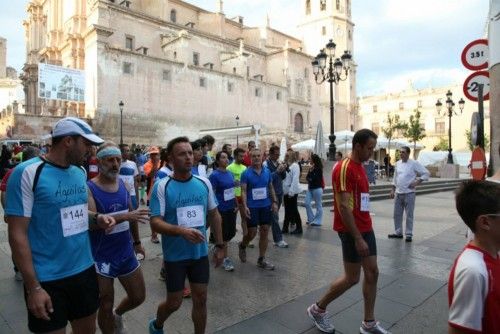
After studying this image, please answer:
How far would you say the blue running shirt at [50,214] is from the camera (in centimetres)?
230

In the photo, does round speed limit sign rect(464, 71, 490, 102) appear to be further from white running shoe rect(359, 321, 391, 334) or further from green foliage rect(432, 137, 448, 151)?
green foliage rect(432, 137, 448, 151)

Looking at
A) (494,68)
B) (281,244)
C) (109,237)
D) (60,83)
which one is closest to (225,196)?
(281,244)

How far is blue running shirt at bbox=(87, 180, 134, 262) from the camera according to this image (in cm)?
336

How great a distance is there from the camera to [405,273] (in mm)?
5770

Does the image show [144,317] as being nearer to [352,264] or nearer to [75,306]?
[75,306]

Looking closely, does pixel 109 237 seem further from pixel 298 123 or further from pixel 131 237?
pixel 298 123

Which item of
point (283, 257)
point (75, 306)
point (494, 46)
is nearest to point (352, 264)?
point (75, 306)

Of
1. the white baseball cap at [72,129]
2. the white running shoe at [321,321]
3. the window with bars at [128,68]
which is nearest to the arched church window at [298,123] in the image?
the window with bars at [128,68]

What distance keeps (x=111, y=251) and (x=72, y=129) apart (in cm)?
133

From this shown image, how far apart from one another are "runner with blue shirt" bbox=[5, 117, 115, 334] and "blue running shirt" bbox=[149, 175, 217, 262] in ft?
2.28

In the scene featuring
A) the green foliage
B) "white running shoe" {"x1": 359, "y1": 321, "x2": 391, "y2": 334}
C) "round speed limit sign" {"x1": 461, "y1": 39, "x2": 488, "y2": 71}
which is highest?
the green foliage

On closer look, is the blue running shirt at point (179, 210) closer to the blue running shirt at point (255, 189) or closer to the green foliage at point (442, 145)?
the blue running shirt at point (255, 189)

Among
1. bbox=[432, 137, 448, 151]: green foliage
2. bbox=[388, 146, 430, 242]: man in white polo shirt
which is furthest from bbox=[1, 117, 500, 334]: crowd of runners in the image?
bbox=[432, 137, 448, 151]: green foliage

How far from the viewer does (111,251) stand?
133 inches
